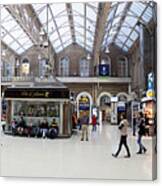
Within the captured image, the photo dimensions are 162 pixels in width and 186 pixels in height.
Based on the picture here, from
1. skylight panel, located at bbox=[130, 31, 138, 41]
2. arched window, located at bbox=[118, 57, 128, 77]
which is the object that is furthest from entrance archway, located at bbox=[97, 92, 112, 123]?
skylight panel, located at bbox=[130, 31, 138, 41]

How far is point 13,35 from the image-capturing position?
16.9 feet

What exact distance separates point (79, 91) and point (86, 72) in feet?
0.84

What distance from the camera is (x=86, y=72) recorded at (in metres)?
5.06

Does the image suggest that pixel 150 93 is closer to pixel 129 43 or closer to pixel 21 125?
pixel 129 43

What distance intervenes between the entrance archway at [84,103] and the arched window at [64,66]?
0.33 meters

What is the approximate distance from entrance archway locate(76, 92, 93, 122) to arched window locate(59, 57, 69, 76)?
33 centimetres

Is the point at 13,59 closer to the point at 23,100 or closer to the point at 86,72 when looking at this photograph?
the point at 23,100

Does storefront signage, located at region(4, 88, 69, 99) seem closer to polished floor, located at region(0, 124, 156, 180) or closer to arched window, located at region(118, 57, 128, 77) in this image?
polished floor, located at region(0, 124, 156, 180)

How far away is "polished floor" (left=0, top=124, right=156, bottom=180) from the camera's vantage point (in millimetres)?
4816

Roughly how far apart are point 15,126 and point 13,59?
843 mm

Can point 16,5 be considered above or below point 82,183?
above

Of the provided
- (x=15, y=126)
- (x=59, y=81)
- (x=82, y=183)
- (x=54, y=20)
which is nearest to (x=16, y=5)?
(x=54, y=20)

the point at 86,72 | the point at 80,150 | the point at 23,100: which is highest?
the point at 86,72

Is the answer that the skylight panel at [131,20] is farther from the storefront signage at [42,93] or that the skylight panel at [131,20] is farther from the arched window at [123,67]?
the storefront signage at [42,93]
